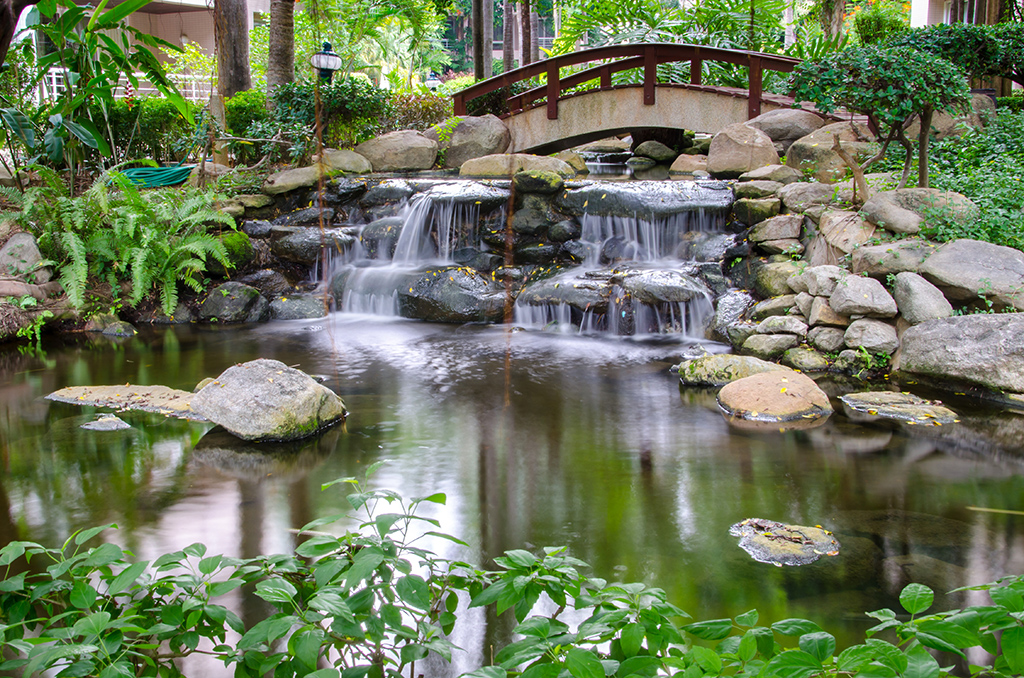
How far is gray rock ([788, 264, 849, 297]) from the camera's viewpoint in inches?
290

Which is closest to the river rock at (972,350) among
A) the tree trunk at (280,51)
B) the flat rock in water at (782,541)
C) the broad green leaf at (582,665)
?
the flat rock in water at (782,541)

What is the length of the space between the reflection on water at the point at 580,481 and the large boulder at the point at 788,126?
6871 millimetres

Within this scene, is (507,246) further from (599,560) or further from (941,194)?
(599,560)

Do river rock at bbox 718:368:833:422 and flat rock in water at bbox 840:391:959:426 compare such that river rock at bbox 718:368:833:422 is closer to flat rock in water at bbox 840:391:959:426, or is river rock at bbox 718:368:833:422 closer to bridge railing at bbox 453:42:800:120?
flat rock in water at bbox 840:391:959:426

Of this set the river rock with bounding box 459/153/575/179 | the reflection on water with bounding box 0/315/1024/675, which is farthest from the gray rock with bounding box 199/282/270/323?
the river rock with bounding box 459/153/575/179

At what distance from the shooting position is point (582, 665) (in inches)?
56.0

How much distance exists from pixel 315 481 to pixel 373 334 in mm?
4332

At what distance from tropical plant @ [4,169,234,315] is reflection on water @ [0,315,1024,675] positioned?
2367 millimetres

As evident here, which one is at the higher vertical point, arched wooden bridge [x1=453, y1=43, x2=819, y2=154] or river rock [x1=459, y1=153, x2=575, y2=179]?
arched wooden bridge [x1=453, y1=43, x2=819, y2=154]

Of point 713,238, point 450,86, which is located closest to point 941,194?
point 713,238

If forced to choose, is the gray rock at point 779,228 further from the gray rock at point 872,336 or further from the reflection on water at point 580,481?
the reflection on water at point 580,481

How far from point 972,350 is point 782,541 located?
357 centimetres

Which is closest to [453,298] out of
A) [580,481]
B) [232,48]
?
[580,481]

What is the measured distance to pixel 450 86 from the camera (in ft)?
109
